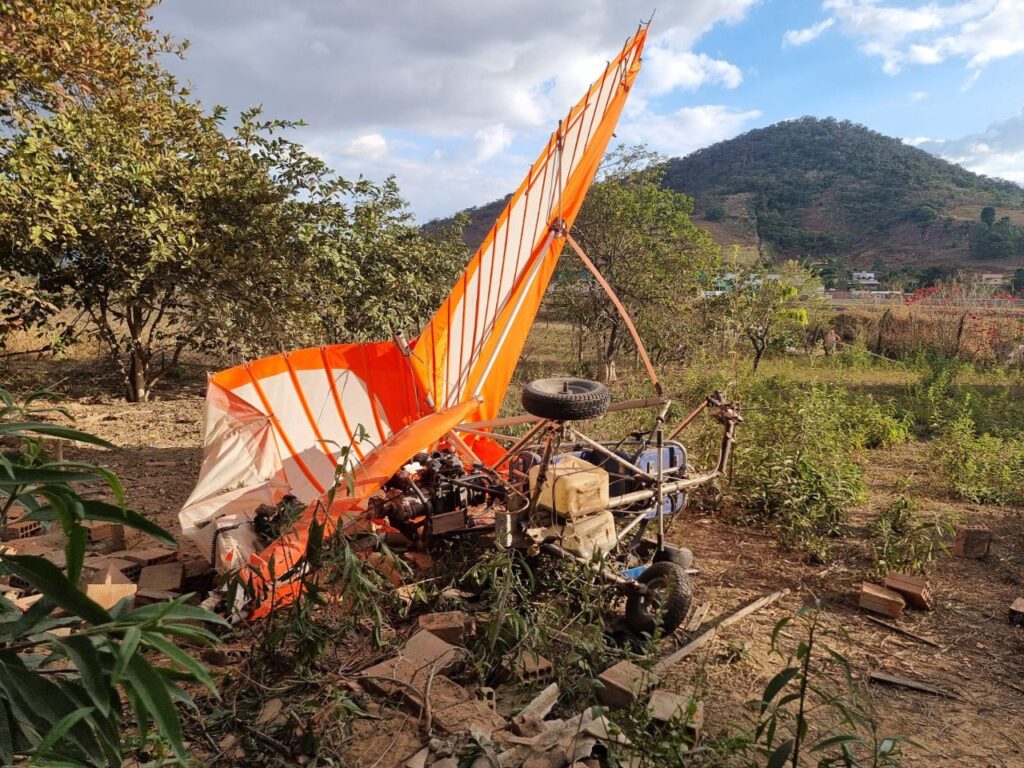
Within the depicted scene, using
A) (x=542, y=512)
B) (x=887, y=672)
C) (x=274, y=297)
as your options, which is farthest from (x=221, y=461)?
(x=887, y=672)

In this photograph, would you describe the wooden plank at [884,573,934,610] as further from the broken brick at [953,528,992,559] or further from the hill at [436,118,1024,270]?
the hill at [436,118,1024,270]

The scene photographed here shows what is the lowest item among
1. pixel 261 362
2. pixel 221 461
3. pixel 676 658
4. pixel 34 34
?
pixel 676 658

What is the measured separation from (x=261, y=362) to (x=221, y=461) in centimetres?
83

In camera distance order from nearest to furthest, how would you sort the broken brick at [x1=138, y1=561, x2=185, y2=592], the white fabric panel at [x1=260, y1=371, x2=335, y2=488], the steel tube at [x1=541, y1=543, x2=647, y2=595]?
the steel tube at [x1=541, y1=543, x2=647, y2=595] → the broken brick at [x1=138, y1=561, x2=185, y2=592] → the white fabric panel at [x1=260, y1=371, x2=335, y2=488]

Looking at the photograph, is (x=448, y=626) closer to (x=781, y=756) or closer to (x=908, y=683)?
(x=781, y=756)

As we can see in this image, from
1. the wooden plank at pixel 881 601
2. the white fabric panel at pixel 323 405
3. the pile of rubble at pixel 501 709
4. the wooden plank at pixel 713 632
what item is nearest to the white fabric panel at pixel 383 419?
the white fabric panel at pixel 323 405

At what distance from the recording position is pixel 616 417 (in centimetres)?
794

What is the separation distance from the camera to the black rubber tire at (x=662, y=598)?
3.18m

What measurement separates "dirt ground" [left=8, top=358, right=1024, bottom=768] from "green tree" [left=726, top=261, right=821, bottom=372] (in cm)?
536

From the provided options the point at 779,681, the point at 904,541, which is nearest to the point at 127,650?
the point at 779,681

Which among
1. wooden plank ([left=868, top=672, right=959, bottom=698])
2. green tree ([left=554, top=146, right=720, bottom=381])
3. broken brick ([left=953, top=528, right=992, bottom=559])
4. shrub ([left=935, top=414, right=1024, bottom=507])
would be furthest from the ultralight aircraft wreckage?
green tree ([left=554, top=146, right=720, bottom=381])

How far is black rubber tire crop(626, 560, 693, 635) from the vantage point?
10.4 ft

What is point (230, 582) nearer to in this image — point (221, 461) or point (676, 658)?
point (221, 461)

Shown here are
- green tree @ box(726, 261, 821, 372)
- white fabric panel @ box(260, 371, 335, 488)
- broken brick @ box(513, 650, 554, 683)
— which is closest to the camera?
broken brick @ box(513, 650, 554, 683)
